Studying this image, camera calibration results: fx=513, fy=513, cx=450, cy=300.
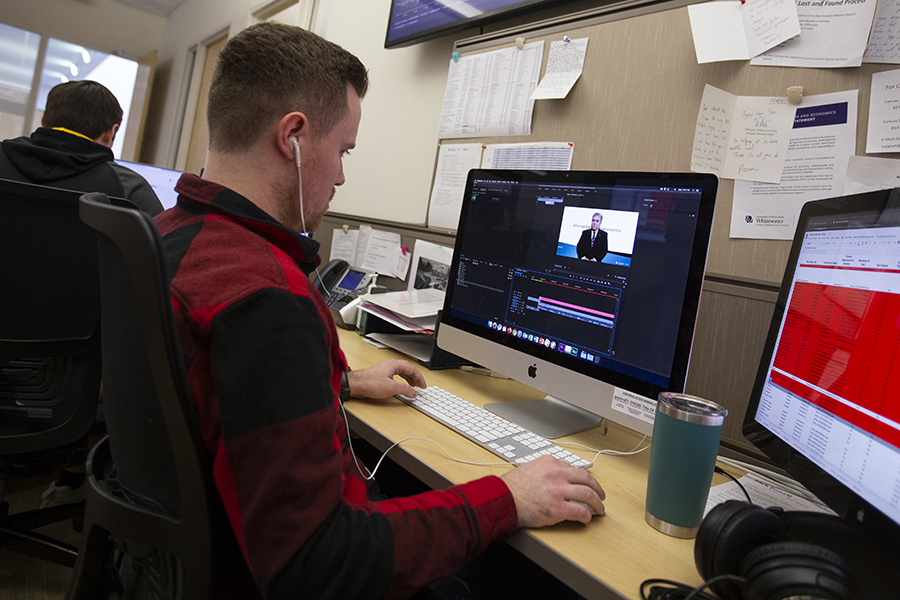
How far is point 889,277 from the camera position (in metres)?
0.52

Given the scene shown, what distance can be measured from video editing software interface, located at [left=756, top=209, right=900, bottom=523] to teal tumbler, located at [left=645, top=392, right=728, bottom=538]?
0.36ft

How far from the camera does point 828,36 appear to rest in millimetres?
860

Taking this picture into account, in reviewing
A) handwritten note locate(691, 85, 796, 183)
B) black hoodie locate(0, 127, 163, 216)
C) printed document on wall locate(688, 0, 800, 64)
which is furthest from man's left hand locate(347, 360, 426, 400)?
black hoodie locate(0, 127, 163, 216)

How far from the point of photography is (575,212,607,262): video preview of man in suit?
0.89 meters

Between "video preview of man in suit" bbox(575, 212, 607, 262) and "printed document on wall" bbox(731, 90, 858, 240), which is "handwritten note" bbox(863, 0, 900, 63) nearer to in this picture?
"printed document on wall" bbox(731, 90, 858, 240)

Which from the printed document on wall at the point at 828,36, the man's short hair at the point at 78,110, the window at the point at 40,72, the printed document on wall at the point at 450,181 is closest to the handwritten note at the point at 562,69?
the printed document on wall at the point at 450,181

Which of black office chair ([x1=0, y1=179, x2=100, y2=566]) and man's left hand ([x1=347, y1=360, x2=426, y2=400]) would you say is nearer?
man's left hand ([x1=347, y1=360, x2=426, y2=400])

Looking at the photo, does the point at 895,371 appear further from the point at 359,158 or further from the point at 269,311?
the point at 359,158

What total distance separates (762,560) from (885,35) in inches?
33.2

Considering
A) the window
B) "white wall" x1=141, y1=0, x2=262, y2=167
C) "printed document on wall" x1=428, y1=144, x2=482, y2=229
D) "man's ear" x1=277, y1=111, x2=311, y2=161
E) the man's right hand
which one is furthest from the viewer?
the window

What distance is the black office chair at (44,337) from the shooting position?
3.66ft

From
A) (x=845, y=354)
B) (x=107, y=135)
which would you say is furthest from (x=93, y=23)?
(x=845, y=354)

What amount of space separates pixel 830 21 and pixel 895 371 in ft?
2.24

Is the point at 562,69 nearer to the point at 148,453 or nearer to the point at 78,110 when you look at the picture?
the point at 148,453
